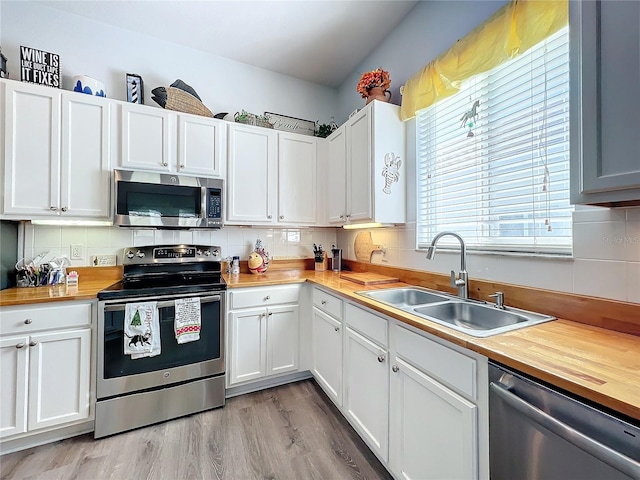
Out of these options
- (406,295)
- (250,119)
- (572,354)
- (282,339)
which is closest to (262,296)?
(282,339)

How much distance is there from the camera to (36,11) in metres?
2.11

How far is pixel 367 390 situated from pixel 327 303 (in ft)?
2.08

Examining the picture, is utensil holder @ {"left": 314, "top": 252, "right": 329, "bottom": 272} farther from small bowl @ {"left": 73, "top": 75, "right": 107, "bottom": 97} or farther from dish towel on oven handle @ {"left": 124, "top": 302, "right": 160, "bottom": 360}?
small bowl @ {"left": 73, "top": 75, "right": 107, "bottom": 97}

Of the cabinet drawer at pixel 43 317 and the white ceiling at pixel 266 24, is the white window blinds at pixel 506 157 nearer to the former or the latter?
the white ceiling at pixel 266 24

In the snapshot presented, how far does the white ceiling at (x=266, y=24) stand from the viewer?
207 cm

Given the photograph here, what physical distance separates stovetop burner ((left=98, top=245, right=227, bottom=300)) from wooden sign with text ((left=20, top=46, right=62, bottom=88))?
4.17 ft

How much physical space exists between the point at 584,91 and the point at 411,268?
A: 1372 millimetres

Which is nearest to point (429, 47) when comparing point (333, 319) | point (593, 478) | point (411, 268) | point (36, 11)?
point (411, 268)

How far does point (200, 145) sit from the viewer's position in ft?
7.55

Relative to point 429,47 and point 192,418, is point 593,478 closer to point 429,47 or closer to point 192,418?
point 192,418

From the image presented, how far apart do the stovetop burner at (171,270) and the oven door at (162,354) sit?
0.06 meters

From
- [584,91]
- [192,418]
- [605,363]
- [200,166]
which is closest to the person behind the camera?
[605,363]

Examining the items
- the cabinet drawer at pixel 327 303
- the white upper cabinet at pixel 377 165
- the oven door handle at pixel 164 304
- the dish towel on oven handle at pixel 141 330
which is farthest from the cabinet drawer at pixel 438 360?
the dish towel on oven handle at pixel 141 330

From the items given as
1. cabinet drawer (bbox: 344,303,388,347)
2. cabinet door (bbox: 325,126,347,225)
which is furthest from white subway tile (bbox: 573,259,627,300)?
cabinet door (bbox: 325,126,347,225)
